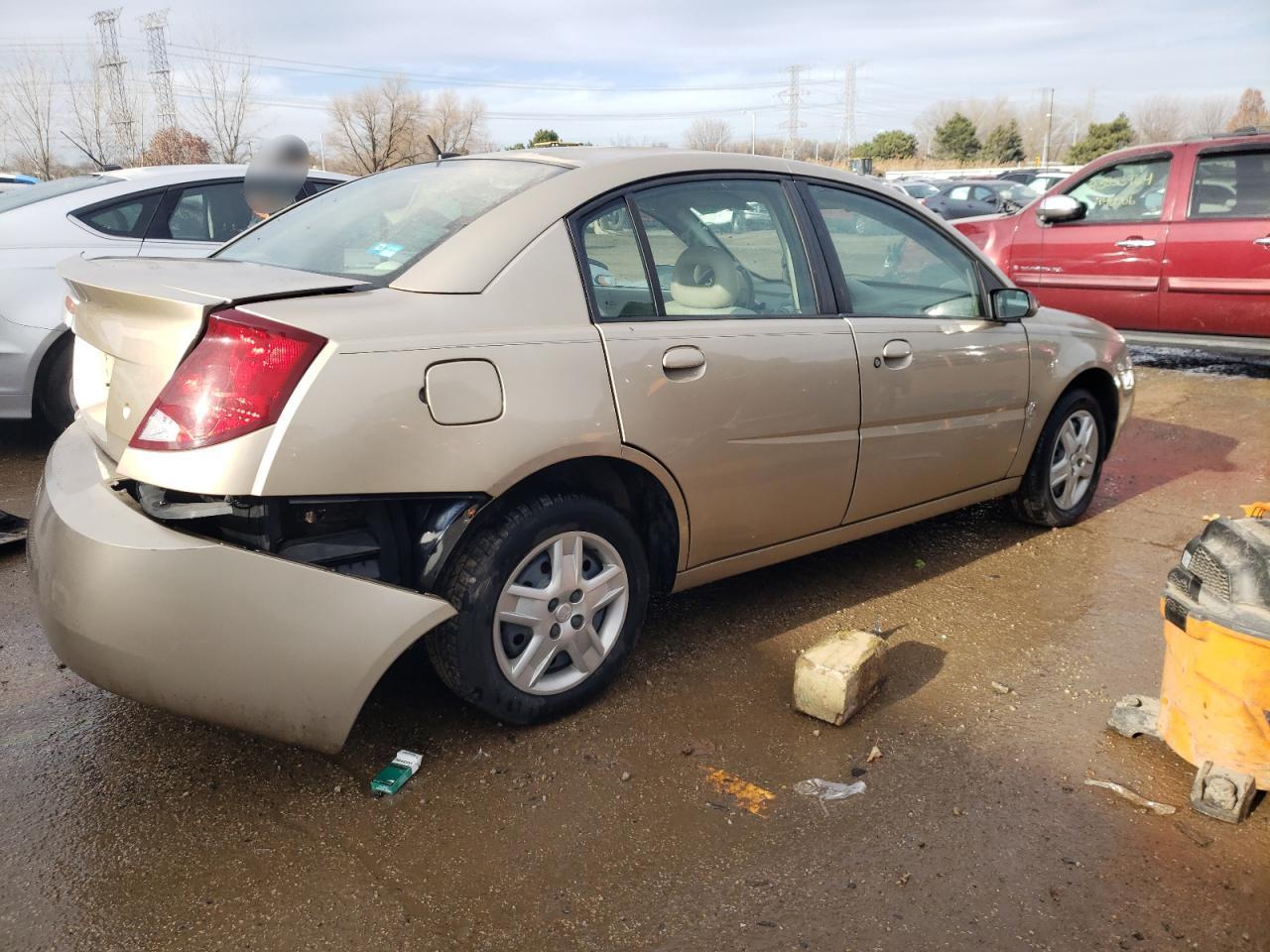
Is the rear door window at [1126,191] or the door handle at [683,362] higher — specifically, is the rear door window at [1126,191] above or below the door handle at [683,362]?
above

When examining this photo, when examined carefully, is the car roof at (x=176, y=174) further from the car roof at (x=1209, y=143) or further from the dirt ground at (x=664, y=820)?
the car roof at (x=1209, y=143)

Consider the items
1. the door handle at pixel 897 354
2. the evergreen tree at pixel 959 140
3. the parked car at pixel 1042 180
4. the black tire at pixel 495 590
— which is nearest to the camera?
the black tire at pixel 495 590

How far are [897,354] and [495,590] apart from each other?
180 cm

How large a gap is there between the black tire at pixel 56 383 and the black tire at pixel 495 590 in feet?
12.7

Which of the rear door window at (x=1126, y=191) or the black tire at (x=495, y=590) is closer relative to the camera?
the black tire at (x=495, y=590)

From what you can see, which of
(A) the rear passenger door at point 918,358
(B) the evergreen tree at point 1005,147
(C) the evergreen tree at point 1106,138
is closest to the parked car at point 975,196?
(A) the rear passenger door at point 918,358

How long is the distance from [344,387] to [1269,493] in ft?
17.1

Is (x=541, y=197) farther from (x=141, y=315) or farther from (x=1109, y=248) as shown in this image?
(x=1109, y=248)

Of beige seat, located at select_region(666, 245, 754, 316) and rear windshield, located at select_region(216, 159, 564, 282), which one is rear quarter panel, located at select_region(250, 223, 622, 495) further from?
beige seat, located at select_region(666, 245, 754, 316)

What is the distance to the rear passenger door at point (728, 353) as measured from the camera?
9.91 ft

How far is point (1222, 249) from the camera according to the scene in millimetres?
7621

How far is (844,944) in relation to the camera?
2.20 meters

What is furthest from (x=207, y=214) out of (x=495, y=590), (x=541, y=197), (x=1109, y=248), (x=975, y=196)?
(x=975, y=196)

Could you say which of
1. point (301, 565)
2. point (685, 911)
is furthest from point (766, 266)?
point (685, 911)
